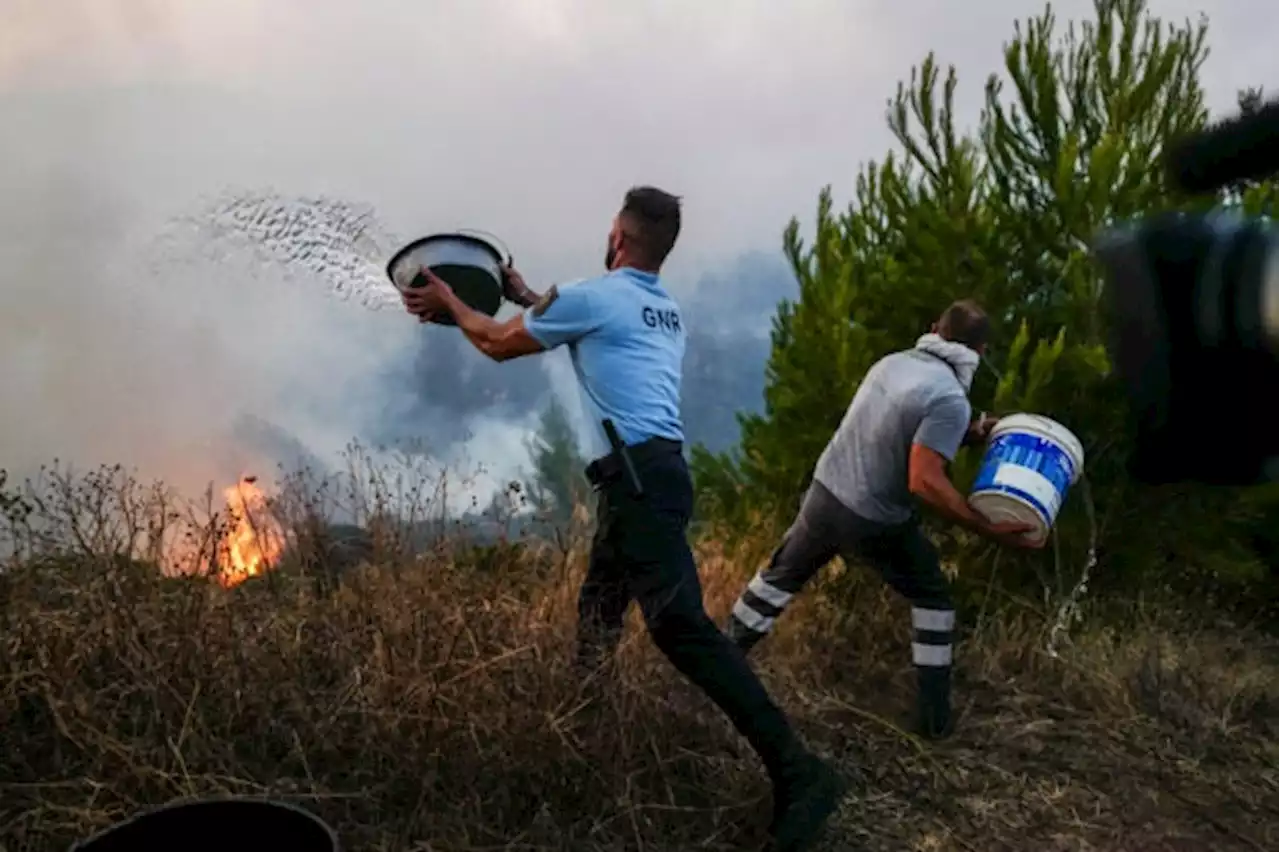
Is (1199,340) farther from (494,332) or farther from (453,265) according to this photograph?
(453,265)

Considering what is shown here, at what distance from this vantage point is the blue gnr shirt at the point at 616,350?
3.48 m

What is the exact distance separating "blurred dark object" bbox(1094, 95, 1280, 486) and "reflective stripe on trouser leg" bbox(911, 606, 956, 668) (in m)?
3.09

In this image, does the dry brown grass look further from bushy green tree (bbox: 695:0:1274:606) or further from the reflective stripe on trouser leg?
bushy green tree (bbox: 695:0:1274:606)

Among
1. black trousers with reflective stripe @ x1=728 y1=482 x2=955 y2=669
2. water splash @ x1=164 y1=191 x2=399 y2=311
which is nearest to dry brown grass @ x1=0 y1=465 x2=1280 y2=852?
black trousers with reflective stripe @ x1=728 y1=482 x2=955 y2=669

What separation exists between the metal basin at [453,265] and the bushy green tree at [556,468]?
137cm

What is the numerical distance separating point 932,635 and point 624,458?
1675mm

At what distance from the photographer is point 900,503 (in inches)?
176

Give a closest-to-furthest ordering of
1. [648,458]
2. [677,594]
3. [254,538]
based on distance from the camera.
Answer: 1. [677,594]
2. [648,458]
3. [254,538]

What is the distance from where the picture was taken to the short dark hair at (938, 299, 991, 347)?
4.59 meters

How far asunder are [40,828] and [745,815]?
1.93m

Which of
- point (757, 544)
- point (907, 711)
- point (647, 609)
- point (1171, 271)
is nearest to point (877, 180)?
point (757, 544)

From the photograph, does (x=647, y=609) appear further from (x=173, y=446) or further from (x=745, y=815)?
(x=173, y=446)

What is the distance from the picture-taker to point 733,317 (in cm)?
813

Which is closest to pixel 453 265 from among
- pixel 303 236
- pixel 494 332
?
pixel 494 332
